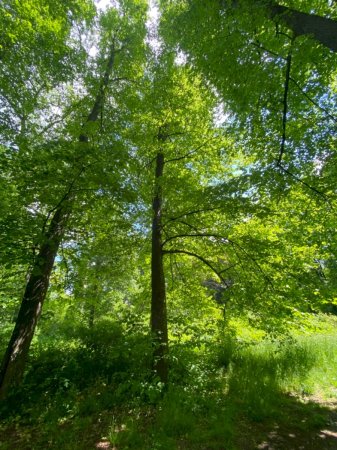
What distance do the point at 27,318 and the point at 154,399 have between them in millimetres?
3086

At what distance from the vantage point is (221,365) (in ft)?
24.3

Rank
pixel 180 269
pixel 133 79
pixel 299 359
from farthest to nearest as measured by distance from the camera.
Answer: pixel 133 79, pixel 180 269, pixel 299 359

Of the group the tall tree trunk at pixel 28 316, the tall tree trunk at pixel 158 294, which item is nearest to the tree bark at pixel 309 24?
A: the tall tree trunk at pixel 28 316

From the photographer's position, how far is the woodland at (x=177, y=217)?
423 centimetres

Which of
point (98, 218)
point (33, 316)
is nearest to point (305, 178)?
point (98, 218)

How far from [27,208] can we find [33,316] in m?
2.34

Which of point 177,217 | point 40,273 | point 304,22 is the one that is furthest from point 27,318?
point 304,22

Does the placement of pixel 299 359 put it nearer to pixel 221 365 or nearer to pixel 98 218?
pixel 221 365

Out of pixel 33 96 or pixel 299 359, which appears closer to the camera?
pixel 299 359

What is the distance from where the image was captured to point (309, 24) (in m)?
3.25

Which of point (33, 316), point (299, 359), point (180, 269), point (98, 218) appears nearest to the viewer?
point (33, 316)

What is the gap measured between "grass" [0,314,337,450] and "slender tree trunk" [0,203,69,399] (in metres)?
0.35

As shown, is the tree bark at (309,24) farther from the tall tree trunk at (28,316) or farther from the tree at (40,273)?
the tall tree trunk at (28,316)

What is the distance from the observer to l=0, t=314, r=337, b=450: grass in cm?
414
